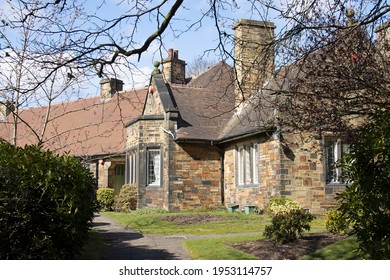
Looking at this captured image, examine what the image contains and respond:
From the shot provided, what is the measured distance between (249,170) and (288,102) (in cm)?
959

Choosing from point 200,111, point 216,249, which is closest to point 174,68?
point 200,111

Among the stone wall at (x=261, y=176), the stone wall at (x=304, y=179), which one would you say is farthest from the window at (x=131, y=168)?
the stone wall at (x=304, y=179)

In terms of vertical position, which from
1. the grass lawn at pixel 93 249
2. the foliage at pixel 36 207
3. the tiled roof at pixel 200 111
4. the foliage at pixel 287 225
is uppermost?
the tiled roof at pixel 200 111

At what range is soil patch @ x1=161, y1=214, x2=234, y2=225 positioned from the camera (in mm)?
16656

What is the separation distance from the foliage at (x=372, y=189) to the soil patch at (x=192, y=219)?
1071cm

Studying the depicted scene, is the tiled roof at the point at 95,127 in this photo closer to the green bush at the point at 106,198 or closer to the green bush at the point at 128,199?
the green bush at the point at 106,198

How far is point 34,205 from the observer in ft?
22.2

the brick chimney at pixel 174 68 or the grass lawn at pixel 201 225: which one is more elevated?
the brick chimney at pixel 174 68

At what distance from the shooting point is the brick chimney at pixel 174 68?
1126 inches

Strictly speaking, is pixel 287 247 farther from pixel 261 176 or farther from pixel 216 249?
pixel 261 176

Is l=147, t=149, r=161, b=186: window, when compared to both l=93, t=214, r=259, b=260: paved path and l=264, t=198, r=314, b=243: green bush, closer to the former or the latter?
l=93, t=214, r=259, b=260: paved path

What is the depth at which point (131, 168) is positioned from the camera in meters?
23.8
